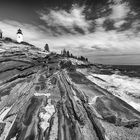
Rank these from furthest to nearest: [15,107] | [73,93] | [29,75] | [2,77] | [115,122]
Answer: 1. [29,75]
2. [2,77]
3. [73,93]
4. [15,107]
5. [115,122]

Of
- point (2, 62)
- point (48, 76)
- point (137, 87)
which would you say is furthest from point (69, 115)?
point (2, 62)

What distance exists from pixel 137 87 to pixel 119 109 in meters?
9.44

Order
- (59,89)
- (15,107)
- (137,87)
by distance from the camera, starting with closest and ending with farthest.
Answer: (15,107)
(59,89)
(137,87)

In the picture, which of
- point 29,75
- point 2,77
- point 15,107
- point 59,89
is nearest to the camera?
point 15,107

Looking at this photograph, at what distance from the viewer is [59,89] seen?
19.0 meters

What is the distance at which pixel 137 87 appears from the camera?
20984 mm

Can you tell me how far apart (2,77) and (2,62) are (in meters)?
6.96

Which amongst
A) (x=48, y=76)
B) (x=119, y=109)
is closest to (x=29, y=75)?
(x=48, y=76)

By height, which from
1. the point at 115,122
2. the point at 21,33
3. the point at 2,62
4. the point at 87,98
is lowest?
the point at 115,122

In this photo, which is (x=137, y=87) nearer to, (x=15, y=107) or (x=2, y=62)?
(x=15, y=107)

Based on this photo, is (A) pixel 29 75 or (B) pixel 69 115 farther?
(A) pixel 29 75

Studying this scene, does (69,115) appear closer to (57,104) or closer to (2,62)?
(57,104)

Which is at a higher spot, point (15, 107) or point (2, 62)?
point (2, 62)

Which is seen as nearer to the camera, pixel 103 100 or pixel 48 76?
pixel 103 100
